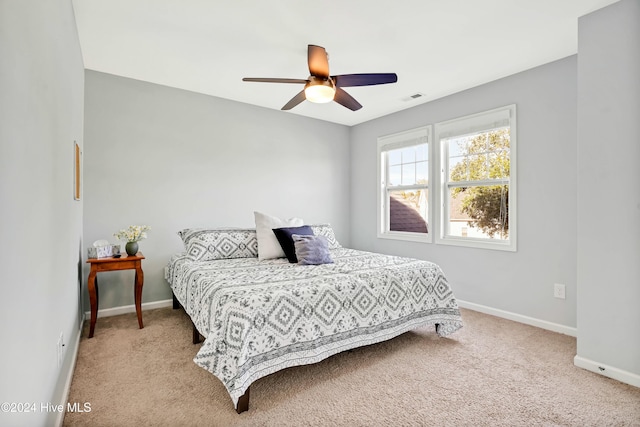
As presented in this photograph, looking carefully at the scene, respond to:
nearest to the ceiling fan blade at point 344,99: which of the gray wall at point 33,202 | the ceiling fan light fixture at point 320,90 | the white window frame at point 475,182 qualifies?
the ceiling fan light fixture at point 320,90

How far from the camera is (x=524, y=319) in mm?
3217

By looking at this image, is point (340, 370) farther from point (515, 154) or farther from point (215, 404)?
point (515, 154)

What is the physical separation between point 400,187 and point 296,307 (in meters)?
3.03

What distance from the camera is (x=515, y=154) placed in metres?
3.29

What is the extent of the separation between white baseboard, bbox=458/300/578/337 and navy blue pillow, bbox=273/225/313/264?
2.05m

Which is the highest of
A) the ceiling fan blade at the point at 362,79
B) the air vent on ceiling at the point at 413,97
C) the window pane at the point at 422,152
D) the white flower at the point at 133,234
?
the air vent on ceiling at the point at 413,97

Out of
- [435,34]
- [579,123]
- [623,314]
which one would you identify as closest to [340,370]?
[623,314]

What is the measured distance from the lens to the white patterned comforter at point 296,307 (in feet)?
5.99

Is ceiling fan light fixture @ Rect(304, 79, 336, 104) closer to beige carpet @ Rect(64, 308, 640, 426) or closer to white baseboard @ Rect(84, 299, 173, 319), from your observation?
beige carpet @ Rect(64, 308, 640, 426)

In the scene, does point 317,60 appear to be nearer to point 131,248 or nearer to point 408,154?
point 131,248

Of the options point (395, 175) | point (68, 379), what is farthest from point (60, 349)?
point (395, 175)

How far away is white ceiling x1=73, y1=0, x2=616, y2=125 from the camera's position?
226 centimetres

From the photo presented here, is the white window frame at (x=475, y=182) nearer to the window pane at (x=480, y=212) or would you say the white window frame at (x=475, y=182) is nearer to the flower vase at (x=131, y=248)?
the window pane at (x=480, y=212)

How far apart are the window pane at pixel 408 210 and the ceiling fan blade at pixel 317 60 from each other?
8.00 feet
